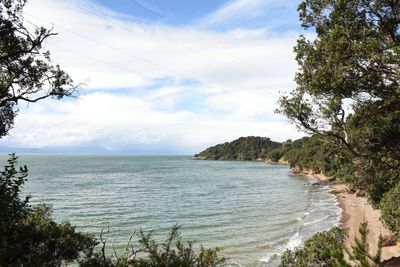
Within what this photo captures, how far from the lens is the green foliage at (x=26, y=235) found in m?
7.77

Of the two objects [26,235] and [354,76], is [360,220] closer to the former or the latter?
[354,76]

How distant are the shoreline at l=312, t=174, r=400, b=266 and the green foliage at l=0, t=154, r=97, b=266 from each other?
14.3 m

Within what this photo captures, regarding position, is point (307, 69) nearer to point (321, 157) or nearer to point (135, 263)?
point (135, 263)

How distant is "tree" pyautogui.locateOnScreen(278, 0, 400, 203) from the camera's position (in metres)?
11.8

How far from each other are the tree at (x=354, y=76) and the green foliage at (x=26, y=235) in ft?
32.2

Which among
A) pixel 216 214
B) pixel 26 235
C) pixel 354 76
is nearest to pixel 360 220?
pixel 216 214

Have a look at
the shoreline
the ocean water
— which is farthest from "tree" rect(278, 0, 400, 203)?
the ocean water

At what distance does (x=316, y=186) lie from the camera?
232ft

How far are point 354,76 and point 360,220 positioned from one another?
2812 centimetres

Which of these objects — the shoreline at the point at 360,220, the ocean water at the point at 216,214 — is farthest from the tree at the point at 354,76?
the ocean water at the point at 216,214

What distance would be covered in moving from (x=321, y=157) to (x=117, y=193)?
5244 cm

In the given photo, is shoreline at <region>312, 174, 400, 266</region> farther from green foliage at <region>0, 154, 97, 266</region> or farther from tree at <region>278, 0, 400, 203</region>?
green foliage at <region>0, 154, 97, 266</region>

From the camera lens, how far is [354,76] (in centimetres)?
1245

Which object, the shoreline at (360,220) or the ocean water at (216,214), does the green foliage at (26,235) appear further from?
the shoreline at (360,220)
